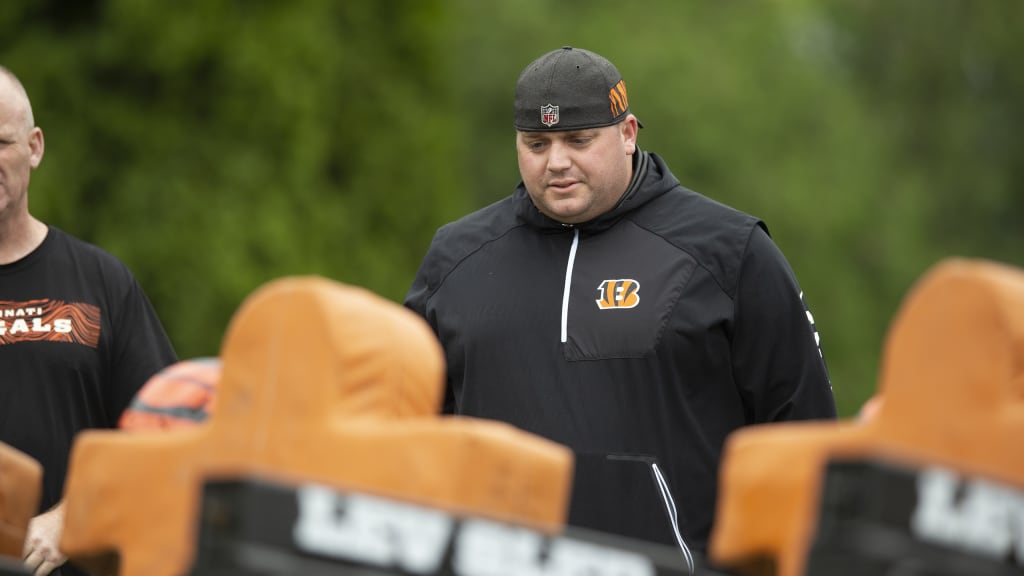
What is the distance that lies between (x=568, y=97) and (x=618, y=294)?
61 centimetres

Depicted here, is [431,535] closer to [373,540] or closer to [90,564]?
[373,540]

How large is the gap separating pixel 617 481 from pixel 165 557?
5.37ft

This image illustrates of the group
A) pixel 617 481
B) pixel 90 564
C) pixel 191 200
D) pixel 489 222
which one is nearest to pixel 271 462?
pixel 90 564

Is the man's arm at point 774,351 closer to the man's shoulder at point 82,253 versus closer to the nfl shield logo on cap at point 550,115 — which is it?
the nfl shield logo on cap at point 550,115

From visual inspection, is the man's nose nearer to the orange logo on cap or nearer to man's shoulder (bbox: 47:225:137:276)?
the orange logo on cap

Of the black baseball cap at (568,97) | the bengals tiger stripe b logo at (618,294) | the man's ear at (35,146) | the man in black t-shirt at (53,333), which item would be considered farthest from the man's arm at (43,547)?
the black baseball cap at (568,97)

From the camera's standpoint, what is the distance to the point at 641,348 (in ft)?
15.3

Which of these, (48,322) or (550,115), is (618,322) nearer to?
(550,115)

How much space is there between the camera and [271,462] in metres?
3.02

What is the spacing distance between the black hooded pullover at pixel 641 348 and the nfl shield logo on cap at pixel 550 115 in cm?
32

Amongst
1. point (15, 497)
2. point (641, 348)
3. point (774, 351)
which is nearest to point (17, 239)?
point (15, 497)

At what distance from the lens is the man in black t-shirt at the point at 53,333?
4.98 m

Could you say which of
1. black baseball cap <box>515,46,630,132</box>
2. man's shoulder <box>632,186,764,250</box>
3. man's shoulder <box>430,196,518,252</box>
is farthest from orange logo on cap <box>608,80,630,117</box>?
man's shoulder <box>430,196,518,252</box>

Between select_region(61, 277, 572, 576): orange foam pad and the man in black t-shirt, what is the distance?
170cm
